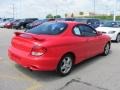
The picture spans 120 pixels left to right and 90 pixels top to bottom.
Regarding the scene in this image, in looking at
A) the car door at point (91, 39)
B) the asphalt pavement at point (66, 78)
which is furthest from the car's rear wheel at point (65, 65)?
the car door at point (91, 39)

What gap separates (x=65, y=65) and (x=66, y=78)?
0.39 m

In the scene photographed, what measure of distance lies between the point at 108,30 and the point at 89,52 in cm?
699

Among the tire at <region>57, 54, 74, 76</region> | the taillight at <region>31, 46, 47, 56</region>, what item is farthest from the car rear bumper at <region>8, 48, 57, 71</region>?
the tire at <region>57, 54, 74, 76</region>

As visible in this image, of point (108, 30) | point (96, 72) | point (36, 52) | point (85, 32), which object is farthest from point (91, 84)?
point (108, 30)

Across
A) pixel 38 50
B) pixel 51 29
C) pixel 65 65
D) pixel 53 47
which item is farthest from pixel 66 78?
pixel 51 29

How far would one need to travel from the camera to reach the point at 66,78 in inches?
245

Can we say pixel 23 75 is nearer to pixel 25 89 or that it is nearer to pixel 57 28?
pixel 25 89

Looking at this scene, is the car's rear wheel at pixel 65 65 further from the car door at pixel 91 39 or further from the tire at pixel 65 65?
the car door at pixel 91 39

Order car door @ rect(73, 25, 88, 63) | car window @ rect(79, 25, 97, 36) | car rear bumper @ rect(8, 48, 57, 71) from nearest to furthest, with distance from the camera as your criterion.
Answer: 1. car rear bumper @ rect(8, 48, 57, 71)
2. car door @ rect(73, 25, 88, 63)
3. car window @ rect(79, 25, 97, 36)

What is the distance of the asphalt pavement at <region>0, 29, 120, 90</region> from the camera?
→ 5520mm

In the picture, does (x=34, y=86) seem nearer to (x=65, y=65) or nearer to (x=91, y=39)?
(x=65, y=65)

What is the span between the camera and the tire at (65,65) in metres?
6.21

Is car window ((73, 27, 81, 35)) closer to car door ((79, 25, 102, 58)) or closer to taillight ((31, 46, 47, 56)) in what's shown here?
car door ((79, 25, 102, 58))

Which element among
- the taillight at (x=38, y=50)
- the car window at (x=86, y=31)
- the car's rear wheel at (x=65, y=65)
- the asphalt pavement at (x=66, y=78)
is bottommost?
the asphalt pavement at (x=66, y=78)
